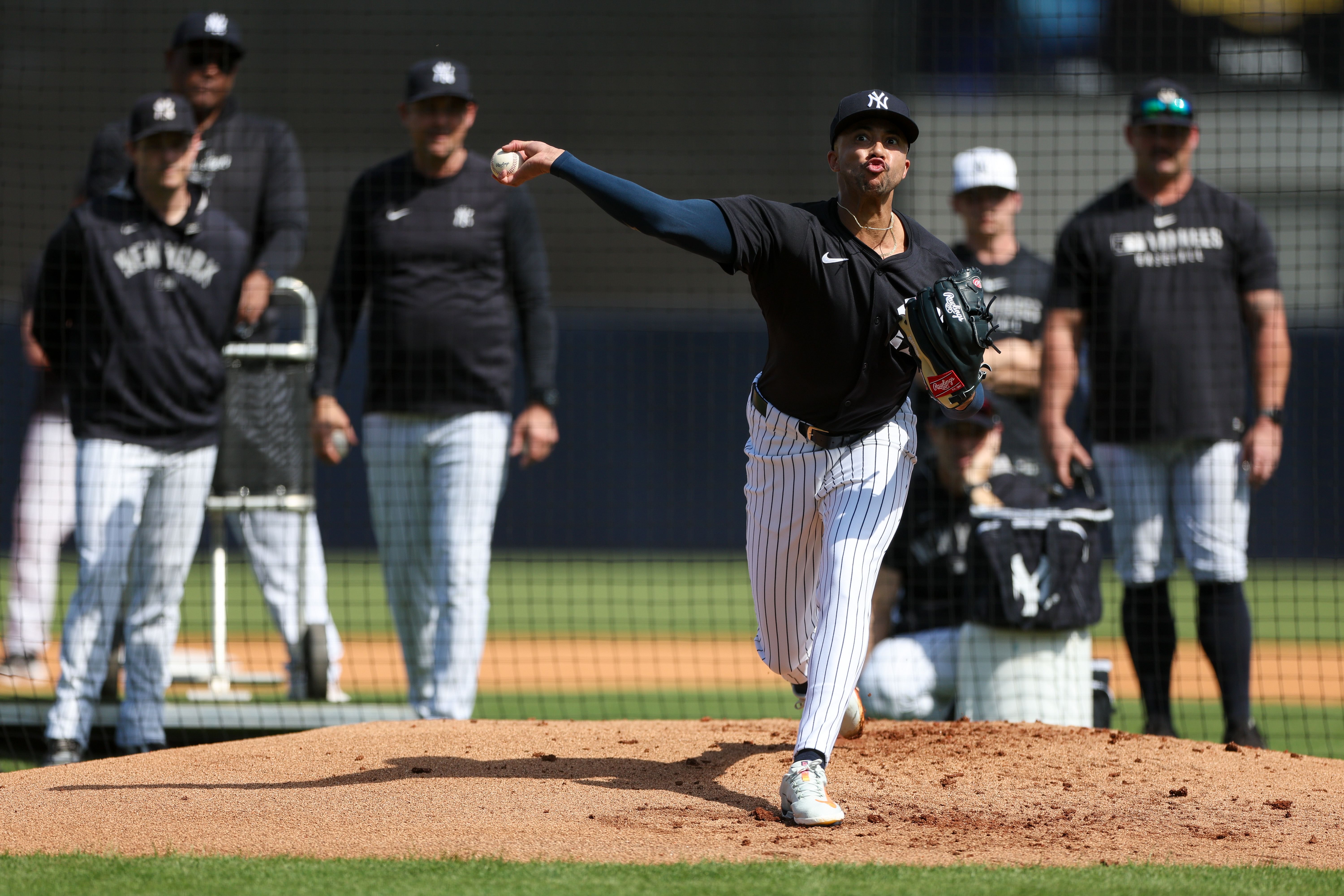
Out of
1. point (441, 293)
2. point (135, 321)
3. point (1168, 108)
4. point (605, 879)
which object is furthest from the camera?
point (441, 293)

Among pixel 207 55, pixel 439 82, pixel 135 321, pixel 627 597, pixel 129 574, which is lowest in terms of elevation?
pixel 627 597

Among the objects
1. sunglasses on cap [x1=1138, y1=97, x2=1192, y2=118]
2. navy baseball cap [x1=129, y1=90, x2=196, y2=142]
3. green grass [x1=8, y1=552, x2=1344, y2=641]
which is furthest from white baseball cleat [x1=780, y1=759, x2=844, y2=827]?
green grass [x1=8, y1=552, x2=1344, y2=641]

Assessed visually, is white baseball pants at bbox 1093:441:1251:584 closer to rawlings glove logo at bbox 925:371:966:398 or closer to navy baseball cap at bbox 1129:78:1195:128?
navy baseball cap at bbox 1129:78:1195:128

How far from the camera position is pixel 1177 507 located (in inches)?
230

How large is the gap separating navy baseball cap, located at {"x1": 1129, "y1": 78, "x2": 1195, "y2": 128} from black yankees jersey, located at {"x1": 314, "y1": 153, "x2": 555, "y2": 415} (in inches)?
96.8

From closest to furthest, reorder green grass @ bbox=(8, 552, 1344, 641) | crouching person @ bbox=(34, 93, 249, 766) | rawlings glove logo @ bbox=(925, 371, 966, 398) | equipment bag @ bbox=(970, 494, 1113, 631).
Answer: rawlings glove logo @ bbox=(925, 371, 966, 398)
equipment bag @ bbox=(970, 494, 1113, 631)
crouching person @ bbox=(34, 93, 249, 766)
green grass @ bbox=(8, 552, 1344, 641)

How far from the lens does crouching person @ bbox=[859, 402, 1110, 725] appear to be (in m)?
5.22

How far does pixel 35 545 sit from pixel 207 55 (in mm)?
2433

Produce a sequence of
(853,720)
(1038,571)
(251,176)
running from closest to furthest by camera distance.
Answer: (853,720)
(1038,571)
(251,176)

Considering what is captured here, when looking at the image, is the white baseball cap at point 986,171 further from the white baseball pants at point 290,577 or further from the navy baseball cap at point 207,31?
the white baseball pants at point 290,577

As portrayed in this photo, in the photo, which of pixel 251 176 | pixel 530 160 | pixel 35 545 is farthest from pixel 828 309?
pixel 35 545

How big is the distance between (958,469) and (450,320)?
6.98 ft

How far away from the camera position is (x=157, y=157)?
5574mm

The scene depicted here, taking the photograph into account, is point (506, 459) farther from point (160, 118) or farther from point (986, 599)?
point (986, 599)
